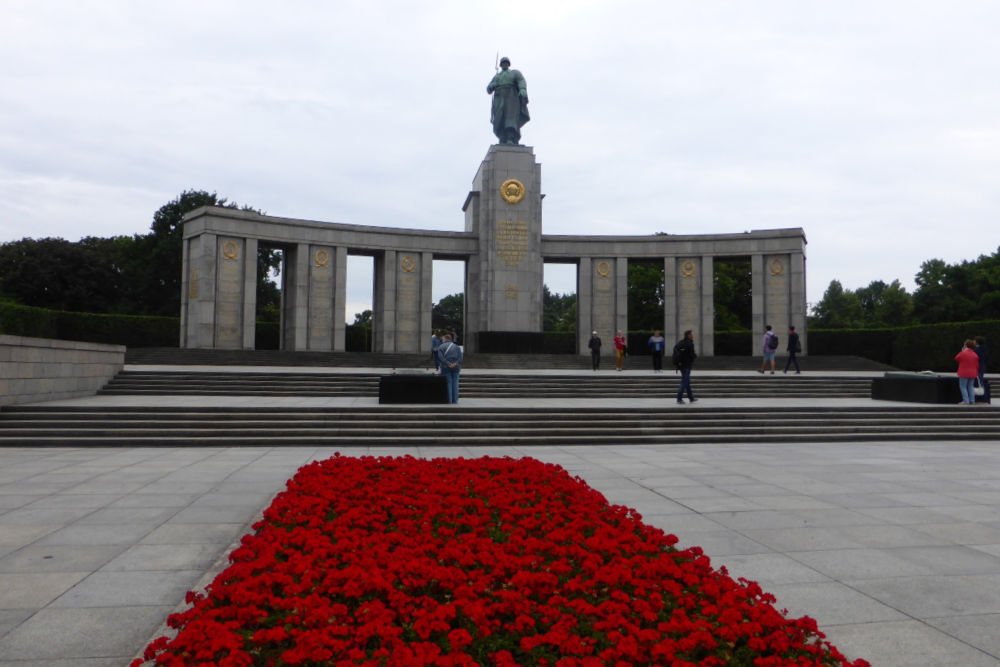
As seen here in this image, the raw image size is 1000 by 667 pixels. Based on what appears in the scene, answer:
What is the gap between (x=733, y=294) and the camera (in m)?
57.8

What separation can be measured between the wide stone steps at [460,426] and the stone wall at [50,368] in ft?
3.08

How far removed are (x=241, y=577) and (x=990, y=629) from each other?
4576 mm

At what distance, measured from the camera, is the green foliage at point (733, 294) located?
183 ft

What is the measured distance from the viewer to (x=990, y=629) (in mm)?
4020

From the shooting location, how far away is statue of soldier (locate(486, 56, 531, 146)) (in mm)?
37406

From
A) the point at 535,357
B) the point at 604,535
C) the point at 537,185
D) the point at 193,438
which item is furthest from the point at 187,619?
the point at 537,185

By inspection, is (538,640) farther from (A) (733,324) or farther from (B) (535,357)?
(A) (733,324)

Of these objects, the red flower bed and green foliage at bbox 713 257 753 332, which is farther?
green foliage at bbox 713 257 753 332

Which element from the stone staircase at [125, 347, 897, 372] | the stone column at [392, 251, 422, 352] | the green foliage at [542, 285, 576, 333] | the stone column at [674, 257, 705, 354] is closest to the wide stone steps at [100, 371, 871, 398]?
the stone staircase at [125, 347, 897, 372]

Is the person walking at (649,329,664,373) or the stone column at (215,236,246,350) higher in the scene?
the stone column at (215,236,246,350)

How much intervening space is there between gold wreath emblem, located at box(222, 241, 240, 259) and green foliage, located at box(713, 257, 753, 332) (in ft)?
124

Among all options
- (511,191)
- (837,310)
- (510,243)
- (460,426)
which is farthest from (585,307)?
(837,310)

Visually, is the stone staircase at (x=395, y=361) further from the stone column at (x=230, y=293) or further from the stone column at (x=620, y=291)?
the stone column at (x=620, y=291)

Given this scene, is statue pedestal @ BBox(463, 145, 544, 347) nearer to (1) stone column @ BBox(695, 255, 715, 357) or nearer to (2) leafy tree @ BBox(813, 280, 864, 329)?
(1) stone column @ BBox(695, 255, 715, 357)
